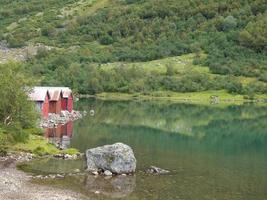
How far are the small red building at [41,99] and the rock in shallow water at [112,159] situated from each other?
49516 millimetres

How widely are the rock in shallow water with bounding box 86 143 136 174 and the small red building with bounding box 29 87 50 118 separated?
49516 millimetres

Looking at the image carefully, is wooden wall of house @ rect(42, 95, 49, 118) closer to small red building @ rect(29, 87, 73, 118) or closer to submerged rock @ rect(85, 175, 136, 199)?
small red building @ rect(29, 87, 73, 118)

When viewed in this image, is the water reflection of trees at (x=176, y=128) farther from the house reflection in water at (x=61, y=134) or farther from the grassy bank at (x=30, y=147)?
the grassy bank at (x=30, y=147)

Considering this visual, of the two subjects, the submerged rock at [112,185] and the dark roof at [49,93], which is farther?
the dark roof at [49,93]

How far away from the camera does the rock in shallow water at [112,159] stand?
6500 centimetres

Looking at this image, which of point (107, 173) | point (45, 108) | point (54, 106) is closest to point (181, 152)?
point (107, 173)

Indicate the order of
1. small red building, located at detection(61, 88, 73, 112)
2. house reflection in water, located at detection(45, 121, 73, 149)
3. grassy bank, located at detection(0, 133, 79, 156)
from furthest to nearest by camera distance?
small red building, located at detection(61, 88, 73, 112), house reflection in water, located at detection(45, 121, 73, 149), grassy bank, located at detection(0, 133, 79, 156)

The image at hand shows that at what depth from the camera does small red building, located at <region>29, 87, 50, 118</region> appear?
114062mm

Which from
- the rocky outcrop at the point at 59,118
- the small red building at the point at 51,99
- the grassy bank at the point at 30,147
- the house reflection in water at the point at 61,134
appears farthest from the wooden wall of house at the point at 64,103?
the grassy bank at the point at 30,147

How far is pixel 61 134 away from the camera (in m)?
99.7

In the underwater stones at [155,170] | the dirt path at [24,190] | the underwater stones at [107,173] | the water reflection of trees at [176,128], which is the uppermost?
the dirt path at [24,190]

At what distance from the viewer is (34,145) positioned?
258 ft

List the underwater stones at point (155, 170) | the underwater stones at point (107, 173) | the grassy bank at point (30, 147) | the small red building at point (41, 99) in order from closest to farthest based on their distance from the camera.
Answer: the underwater stones at point (107, 173)
the underwater stones at point (155, 170)
the grassy bank at point (30, 147)
the small red building at point (41, 99)

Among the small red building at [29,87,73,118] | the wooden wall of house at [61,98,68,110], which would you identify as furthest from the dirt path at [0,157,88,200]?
the wooden wall of house at [61,98,68,110]
